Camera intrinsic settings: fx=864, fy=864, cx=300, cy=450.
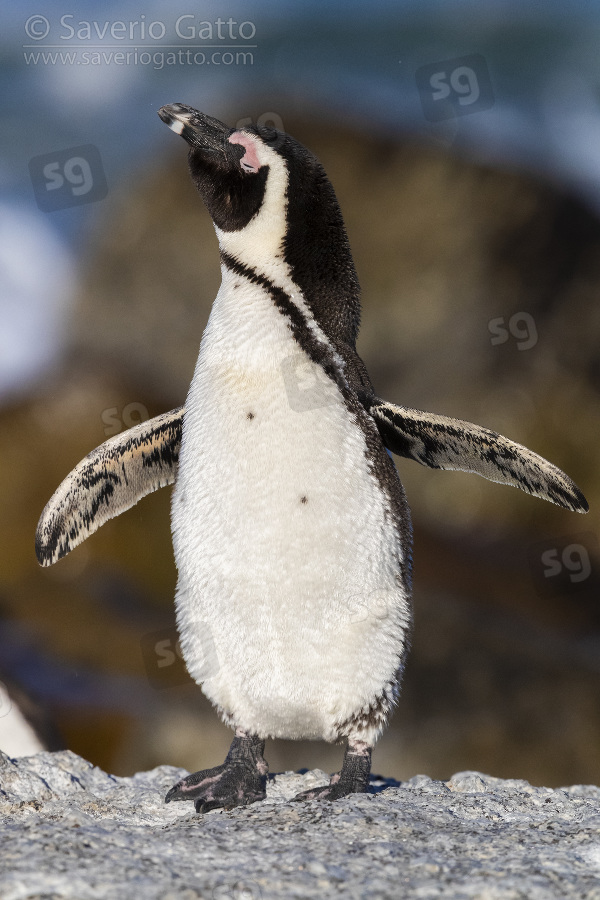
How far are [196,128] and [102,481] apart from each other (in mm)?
691

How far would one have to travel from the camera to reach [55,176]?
2545 millimetres

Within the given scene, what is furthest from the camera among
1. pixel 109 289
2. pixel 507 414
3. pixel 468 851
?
pixel 109 289

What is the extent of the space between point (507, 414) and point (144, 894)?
11.2 ft

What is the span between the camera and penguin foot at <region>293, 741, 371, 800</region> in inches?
56.6

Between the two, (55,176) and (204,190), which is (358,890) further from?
(55,176)

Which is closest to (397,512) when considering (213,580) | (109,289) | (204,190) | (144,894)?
(213,580)

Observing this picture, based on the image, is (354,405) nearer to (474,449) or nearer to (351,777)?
(474,449)

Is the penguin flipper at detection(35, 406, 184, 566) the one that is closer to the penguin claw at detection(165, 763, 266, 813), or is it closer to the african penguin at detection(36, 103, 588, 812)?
the african penguin at detection(36, 103, 588, 812)

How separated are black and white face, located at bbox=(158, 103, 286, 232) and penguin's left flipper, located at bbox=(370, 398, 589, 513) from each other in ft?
1.40

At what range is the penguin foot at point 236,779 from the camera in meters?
1.47

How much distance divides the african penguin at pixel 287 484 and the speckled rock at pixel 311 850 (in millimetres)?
181
